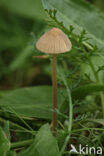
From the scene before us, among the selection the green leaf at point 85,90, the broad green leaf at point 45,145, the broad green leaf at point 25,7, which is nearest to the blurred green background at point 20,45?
the broad green leaf at point 25,7

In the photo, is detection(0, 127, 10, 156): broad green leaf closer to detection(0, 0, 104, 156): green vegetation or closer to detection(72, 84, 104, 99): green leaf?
detection(0, 0, 104, 156): green vegetation

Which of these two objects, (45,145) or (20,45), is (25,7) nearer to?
(20,45)

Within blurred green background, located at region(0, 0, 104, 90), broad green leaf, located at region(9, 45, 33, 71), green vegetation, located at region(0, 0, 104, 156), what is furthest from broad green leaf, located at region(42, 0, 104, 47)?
broad green leaf, located at region(9, 45, 33, 71)

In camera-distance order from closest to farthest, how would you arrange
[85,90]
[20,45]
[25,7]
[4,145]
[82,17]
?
[4,145] < [85,90] < [82,17] < [20,45] < [25,7]

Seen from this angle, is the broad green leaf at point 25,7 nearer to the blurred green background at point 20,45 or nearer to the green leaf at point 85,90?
the blurred green background at point 20,45

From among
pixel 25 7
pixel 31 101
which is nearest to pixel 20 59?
pixel 25 7
